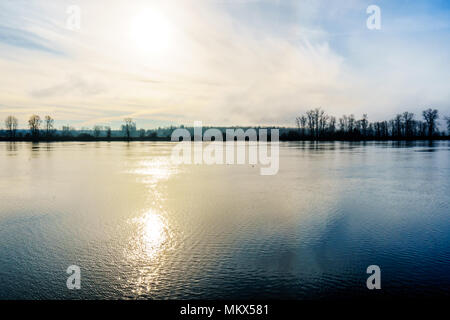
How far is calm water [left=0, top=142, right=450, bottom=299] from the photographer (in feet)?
17.0

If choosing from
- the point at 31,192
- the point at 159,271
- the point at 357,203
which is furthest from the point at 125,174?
the point at 159,271

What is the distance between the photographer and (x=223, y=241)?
7172mm

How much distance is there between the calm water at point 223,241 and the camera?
204 inches
